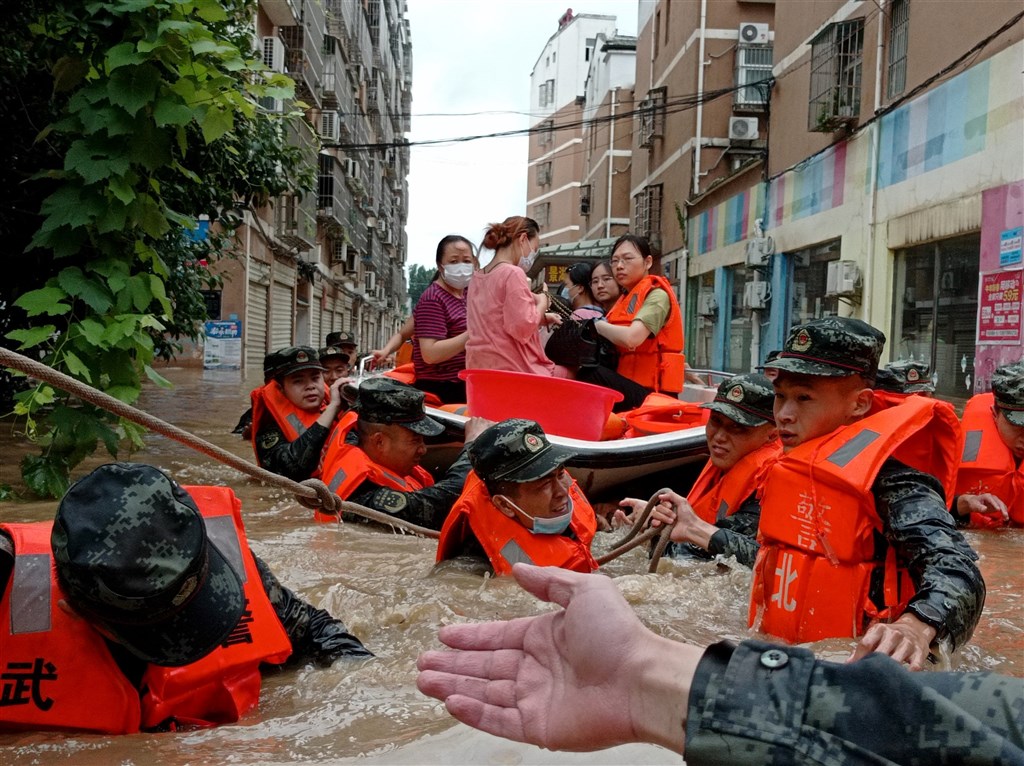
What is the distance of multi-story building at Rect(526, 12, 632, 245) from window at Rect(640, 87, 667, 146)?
20.9 meters

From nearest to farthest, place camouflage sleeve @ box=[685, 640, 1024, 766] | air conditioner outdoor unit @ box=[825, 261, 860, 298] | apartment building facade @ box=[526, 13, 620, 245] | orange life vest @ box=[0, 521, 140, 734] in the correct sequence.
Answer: camouflage sleeve @ box=[685, 640, 1024, 766] < orange life vest @ box=[0, 521, 140, 734] < air conditioner outdoor unit @ box=[825, 261, 860, 298] < apartment building facade @ box=[526, 13, 620, 245]

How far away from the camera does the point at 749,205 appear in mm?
19375

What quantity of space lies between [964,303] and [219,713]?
1040 cm

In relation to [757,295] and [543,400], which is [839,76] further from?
[543,400]

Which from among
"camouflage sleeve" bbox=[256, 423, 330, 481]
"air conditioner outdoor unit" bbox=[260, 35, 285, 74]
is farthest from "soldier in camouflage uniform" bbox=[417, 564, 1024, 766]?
"air conditioner outdoor unit" bbox=[260, 35, 285, 74]

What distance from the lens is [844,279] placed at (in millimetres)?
13641

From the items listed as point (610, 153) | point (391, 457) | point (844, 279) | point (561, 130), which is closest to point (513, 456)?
point (391, 457)

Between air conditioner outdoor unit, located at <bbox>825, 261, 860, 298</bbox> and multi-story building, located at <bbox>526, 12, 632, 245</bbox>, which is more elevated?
multi-story building, located at <bbox>526, 12, 632, 245</bbox>

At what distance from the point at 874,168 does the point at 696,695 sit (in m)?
13.4

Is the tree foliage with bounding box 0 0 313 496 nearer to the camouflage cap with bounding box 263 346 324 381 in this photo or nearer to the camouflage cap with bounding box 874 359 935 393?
the camouflage cap with bounding box 263 346 324 381

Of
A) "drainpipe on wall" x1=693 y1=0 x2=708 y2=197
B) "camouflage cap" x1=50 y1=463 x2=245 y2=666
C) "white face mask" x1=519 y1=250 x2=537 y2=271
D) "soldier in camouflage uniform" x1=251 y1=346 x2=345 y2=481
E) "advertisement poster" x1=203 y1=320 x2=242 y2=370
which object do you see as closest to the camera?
"camouflage cap" x1=50 y1=463 x2=245 y2=666

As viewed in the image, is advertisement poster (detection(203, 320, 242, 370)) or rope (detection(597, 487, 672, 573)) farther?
advertisement poster (detection(203, 320, 242, 370))

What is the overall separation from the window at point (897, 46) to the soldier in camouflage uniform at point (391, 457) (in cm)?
1003

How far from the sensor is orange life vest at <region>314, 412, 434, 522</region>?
5.10 metres
